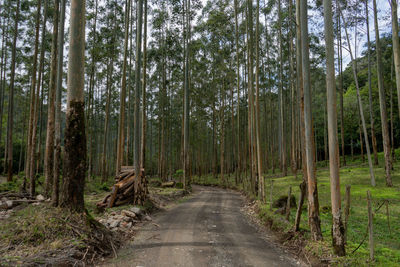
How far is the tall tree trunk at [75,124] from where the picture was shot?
5234 millimetres

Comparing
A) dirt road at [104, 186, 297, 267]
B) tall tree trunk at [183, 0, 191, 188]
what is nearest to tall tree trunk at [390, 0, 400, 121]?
dirt road at [104, 186, 297, 267]

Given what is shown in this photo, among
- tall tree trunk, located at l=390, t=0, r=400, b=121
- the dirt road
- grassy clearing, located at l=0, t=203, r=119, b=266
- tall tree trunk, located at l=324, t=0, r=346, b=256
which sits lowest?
the dirt road

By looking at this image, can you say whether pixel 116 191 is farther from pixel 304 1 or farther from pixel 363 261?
pixel 304 1

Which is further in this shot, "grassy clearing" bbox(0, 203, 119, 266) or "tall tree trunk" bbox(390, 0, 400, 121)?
"tall tree trunk" bbox(390, 0, 400, 121)

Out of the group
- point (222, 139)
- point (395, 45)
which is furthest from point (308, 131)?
point (222, 139)

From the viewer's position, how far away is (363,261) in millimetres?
4055

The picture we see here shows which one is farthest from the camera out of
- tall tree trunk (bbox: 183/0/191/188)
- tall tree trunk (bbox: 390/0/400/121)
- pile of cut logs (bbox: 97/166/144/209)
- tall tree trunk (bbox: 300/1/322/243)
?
tall tree trunk (bbox: 183/0/191/188)

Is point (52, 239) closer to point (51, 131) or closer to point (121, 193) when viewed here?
point (121, 193)

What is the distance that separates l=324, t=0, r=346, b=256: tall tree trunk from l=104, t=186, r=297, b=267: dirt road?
952 millimetres

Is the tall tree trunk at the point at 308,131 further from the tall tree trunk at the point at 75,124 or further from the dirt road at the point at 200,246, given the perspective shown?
the tall tree trunk at the point at 75,124

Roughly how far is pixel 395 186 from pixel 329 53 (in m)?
11.3

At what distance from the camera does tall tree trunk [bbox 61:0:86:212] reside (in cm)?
523

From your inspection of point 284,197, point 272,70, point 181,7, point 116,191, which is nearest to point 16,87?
point 181,7

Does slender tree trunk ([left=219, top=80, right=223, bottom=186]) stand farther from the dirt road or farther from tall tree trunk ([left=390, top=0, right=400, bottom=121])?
the dirt road
